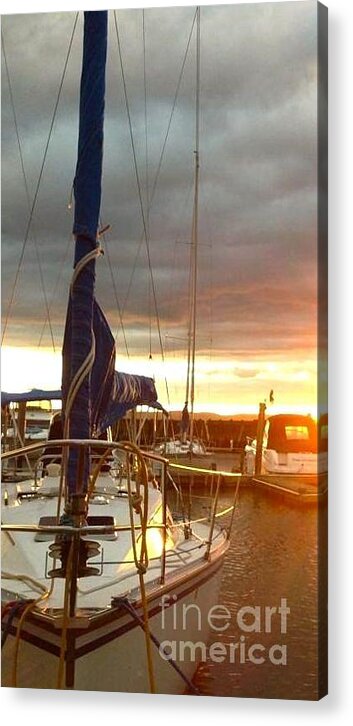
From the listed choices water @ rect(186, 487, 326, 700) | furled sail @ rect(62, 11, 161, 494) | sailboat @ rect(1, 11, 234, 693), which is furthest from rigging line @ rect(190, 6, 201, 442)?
water @ rect(186, 487, 326, 700)

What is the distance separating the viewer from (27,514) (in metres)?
4.60

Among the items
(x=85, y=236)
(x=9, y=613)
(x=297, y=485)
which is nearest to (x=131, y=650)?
(x=9, y=613)

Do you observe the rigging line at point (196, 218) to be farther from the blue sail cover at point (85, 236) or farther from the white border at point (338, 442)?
the white border at point (338, 442)

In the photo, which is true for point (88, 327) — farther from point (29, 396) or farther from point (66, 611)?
point (66, 611)

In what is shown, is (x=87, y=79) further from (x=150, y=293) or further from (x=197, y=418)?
(x=197, y=418)

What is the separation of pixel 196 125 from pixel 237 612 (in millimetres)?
1909

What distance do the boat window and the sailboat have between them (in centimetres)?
48

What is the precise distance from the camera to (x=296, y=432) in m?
4.33

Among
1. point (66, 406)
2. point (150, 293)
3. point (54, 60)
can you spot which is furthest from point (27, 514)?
point (54, 60)

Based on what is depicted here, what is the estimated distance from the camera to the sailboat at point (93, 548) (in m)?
4.13

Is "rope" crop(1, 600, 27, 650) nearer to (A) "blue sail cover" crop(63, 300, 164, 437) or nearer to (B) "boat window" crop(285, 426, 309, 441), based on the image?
(A) "blue sail cover" crop(63, 300, 164, 437)

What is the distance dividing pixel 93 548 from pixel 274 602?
73 centimetres

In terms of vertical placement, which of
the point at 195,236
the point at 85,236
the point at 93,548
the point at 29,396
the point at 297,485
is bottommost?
the point at 93,548

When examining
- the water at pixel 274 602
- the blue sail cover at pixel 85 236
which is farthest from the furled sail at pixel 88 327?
the water at pixel 274 602
